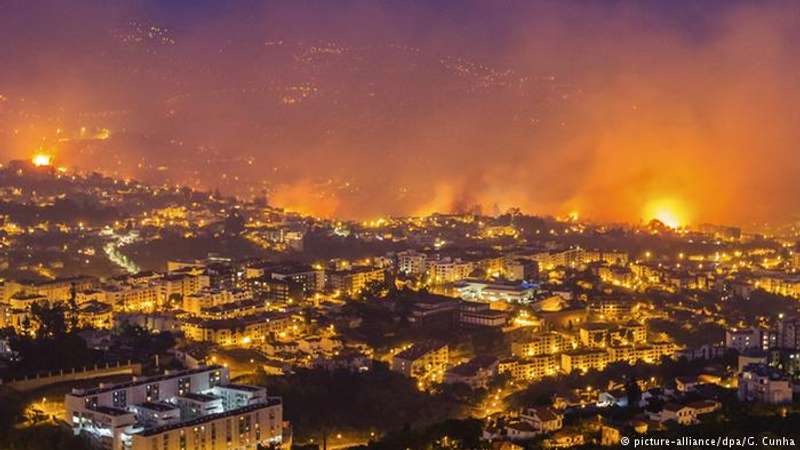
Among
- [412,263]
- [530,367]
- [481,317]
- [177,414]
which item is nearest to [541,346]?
[530,367]

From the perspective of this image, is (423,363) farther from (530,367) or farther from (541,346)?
(541,346)

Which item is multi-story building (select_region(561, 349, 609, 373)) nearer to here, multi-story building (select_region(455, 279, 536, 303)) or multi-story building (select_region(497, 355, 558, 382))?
multi-story building (select_region(497, 355, 558, 382))

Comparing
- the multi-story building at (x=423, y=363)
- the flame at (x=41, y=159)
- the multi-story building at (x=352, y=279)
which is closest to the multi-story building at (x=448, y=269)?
the multi-story building at (x=352, y=279)

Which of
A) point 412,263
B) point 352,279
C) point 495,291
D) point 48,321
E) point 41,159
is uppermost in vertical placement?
point 41,159

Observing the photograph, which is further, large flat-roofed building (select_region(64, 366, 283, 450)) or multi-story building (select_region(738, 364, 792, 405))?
multi-story building (select_region(738, 364, 792, 405))

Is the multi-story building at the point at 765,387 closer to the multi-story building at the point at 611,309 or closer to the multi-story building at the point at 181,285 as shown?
the multi-story building at the point at 611,309

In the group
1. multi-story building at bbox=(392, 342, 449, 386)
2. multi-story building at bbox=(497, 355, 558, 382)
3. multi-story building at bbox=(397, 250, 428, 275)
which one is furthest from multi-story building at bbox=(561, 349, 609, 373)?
multi-story building at bbox=(397, 250, 428, 275)

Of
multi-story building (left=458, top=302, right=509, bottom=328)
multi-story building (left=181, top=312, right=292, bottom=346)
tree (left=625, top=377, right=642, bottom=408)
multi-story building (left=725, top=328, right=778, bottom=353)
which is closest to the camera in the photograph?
tree (left=625, top=377, right=642, bottom=408)

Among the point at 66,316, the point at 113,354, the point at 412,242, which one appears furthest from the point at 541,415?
the point at 412,242
